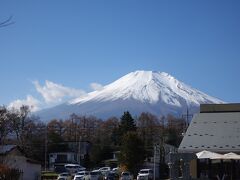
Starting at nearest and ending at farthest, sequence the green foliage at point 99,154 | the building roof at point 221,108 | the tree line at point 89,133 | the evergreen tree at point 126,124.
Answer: the building roof at point 221,108
the tree line at point 89,133
the green foliage at point 99,154
the evergreen tree at point 126,124

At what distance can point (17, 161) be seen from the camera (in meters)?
39.0

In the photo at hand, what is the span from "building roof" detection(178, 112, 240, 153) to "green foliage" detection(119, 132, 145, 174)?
677 centimetres

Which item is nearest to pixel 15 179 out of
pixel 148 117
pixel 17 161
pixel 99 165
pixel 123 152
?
pixel 17 161

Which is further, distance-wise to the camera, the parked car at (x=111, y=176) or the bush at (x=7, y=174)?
the parked car at (x=111, y=176)

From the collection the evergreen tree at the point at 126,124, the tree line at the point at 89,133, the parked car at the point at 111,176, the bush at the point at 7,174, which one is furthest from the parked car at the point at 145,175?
the evergreen tree at the point at 126,124

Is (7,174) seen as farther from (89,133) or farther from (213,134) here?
(89,133)

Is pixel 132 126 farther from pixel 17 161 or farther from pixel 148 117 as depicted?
pixel 17 161

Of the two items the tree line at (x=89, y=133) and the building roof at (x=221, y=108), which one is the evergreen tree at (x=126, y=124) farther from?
the building roof at (x=221, y=108)

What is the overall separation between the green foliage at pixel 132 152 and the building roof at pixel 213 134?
6771 millimetres

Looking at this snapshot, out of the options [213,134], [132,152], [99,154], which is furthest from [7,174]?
[99,154]

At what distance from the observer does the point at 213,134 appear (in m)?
45.0

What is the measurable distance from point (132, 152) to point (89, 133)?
144 ft

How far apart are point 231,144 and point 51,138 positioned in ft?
147

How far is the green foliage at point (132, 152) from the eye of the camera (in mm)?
51156
